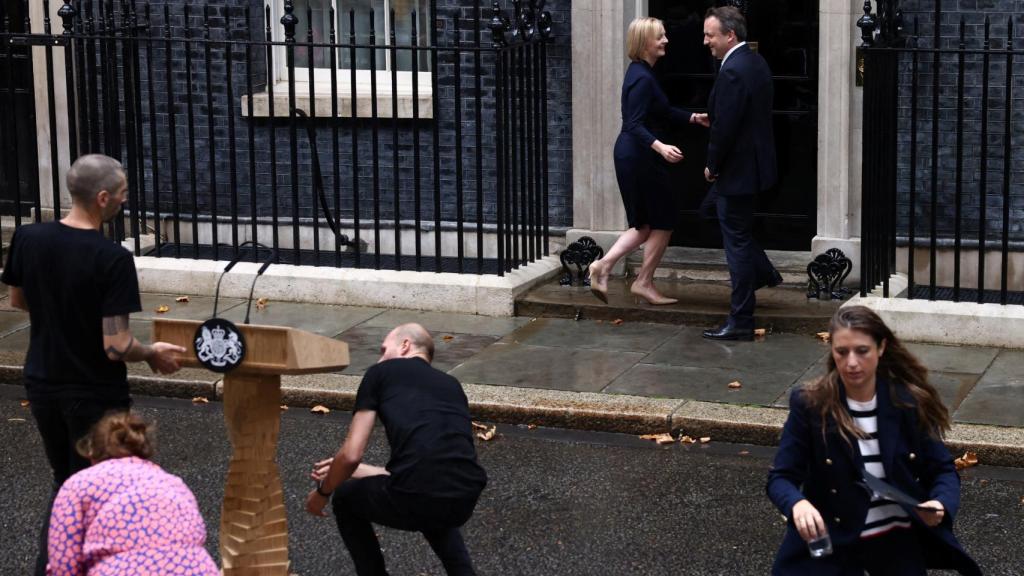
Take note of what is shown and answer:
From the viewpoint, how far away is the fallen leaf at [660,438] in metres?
7.93

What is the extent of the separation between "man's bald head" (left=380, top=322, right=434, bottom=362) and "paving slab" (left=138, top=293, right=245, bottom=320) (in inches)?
199

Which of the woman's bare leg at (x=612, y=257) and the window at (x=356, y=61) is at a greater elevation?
the window at (x=356, y=61)

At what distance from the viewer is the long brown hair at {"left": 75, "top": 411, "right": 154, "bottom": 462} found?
464 centimetres

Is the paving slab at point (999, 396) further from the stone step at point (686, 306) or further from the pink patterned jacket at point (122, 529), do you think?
the pink patterned jacket at point (122, 529)

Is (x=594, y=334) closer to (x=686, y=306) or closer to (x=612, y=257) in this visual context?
(x=612, y=257)

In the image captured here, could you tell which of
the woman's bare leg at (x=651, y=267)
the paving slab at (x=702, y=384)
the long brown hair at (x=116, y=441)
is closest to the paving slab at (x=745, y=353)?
the paving slab at (x=702, y=384)

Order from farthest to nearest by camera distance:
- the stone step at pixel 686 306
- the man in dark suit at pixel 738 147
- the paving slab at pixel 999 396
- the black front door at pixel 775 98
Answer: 1. the black front door at pixel 775 98
2. the stone step at pixel 686 306
3. the man in dark suit at pixel 738 147
4. the paving slab at pixel 999 396

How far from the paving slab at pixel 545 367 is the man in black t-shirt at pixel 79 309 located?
3301 millimetres

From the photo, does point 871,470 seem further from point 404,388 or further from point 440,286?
point 440,286

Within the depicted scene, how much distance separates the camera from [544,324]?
1016 centimetres

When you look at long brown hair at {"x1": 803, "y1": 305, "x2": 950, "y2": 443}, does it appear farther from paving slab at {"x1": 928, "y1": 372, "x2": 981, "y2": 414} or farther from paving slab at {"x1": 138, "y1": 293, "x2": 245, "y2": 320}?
paving slab at {"x1": 138, "y1": 293, "x2": 245, "y2": 320}

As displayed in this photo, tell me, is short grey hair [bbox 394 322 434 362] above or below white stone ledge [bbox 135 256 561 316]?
above

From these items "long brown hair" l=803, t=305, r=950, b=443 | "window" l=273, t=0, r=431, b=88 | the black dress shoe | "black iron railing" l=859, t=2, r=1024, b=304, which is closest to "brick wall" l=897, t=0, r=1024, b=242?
"black iron railing" l=859, t=2, r=1024, b=304

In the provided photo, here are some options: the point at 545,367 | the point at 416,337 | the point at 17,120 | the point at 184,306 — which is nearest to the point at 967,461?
the point at 545,367
